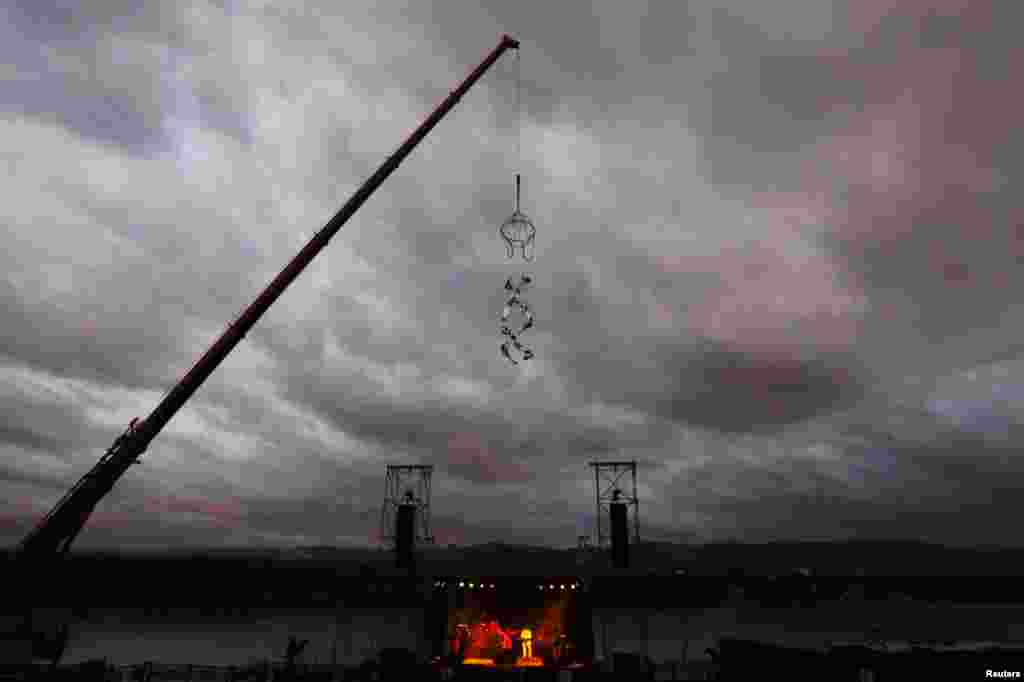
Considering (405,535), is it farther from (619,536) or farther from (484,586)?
(619,536)

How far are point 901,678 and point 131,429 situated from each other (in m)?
26.7

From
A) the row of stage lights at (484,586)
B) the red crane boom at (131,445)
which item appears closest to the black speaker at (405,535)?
the row of stage lights at (484,586)

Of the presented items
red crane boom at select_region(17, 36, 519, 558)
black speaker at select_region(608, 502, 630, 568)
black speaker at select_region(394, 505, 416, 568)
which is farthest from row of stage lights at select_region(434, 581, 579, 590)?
red crane boom at select_region(17, 36, 519, 558)

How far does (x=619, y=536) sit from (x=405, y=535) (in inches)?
334

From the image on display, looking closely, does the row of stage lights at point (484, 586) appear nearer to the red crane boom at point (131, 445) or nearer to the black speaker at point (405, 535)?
the black speaker at point (405, 535)

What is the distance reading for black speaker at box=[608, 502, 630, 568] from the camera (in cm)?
2348

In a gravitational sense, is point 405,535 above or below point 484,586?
above

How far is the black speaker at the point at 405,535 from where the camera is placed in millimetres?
24766

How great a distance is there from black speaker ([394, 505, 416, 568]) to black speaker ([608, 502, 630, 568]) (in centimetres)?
793

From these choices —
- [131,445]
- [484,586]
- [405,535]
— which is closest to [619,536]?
[484,586]

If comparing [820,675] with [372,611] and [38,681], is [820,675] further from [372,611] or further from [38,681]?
[372,611]

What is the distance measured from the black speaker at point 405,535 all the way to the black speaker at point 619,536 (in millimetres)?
7926

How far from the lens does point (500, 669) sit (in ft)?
85.6

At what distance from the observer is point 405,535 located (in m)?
25.4
